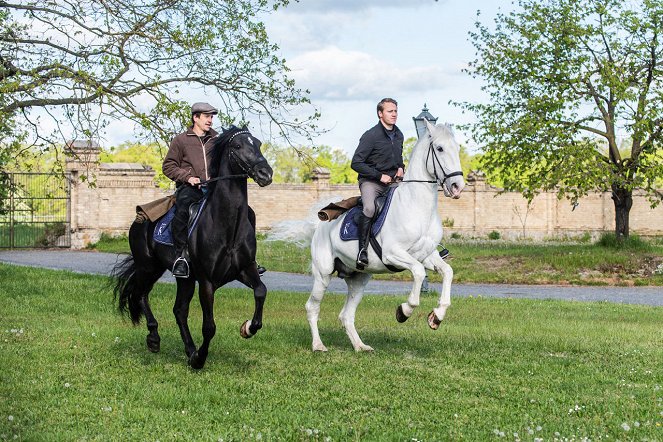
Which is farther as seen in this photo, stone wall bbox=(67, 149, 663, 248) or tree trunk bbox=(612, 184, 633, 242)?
stone wall bbox=(67, 149, 663, 248)

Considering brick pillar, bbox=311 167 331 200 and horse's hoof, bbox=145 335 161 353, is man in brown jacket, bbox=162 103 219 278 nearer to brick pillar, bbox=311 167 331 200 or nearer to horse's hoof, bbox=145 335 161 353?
horse's hoof, bbox=145 335 161 353

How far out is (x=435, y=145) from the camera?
1066 centimetres

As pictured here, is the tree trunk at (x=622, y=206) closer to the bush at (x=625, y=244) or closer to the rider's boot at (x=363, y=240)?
the bush at (x=625, y=244)

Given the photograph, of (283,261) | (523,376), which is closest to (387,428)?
(523,376)

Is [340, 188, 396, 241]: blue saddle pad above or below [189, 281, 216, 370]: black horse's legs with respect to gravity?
above

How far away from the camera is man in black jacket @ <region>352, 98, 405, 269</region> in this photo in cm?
1153

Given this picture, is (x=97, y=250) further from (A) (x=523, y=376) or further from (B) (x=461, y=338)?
(A) (x=523, y=376)

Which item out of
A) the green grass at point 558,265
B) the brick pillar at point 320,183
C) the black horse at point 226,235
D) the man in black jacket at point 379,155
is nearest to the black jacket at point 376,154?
the man in black jacket at point 379,155

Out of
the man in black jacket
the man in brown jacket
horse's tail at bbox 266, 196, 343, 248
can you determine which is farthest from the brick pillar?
the man in brown jacket

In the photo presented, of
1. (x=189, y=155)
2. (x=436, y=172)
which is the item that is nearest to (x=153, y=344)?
(x=189, y=155)

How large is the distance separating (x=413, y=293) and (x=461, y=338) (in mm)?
2391

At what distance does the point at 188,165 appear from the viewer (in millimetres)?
10898

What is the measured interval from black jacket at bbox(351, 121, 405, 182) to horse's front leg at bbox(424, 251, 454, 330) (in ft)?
4.31

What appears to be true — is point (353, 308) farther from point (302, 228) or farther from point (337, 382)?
point (337, 382)
